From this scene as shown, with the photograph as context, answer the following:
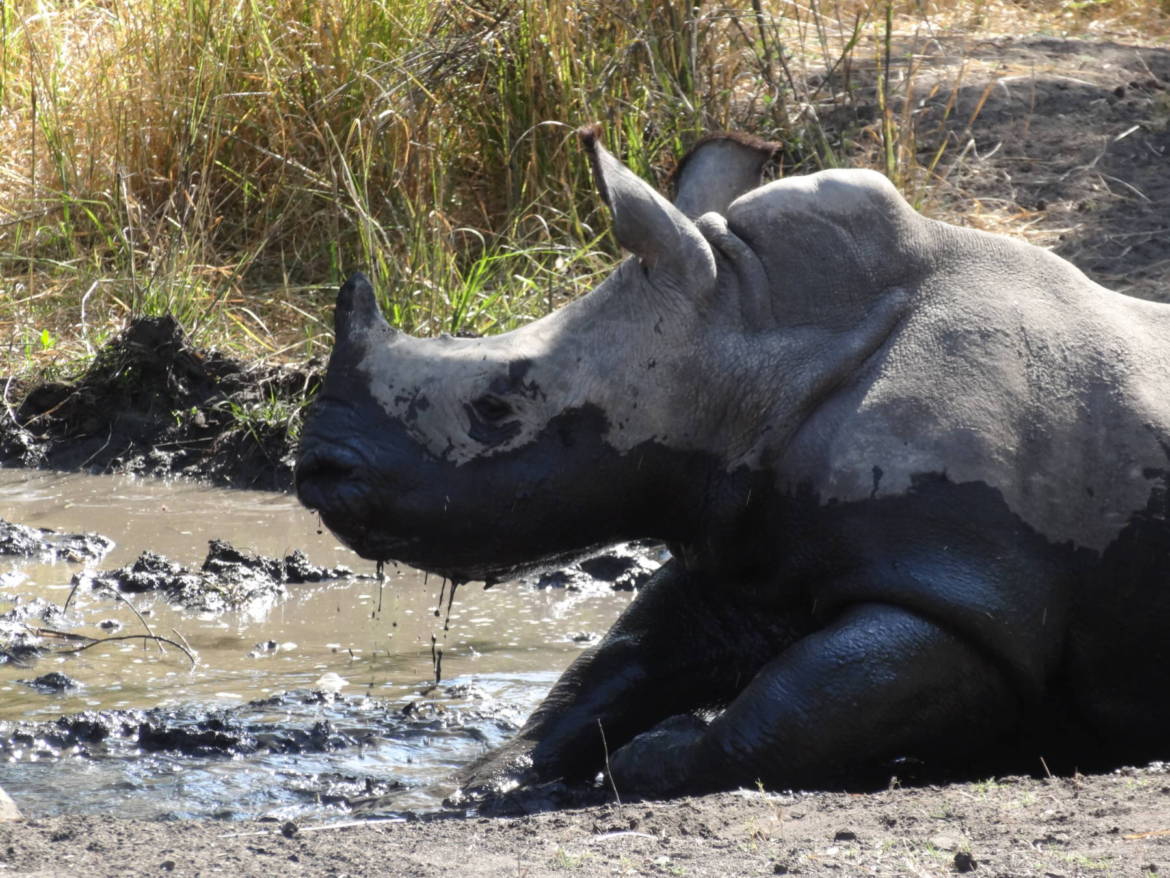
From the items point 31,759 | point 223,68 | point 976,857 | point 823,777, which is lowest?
point 31,759

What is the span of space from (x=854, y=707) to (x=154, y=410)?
483 centimetres

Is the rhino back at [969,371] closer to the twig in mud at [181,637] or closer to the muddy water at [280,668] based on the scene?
the muddy water at [280,668]

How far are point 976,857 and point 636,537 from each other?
141cm

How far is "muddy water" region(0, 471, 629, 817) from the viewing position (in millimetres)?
4273

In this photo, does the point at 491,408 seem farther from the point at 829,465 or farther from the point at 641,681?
the point at 641,681

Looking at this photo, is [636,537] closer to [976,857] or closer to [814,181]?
[814,181]

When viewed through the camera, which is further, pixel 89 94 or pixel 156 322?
pixel 89 94

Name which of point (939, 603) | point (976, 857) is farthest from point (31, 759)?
point (976, 857)

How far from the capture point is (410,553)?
3.92 meters

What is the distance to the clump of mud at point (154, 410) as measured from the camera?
7.53 m

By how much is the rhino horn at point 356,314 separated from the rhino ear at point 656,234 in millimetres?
542

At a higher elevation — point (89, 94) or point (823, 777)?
point (89, 94)

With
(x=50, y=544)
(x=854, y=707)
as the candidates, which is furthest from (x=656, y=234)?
(x=50, y=544)

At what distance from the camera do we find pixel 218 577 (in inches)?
241
